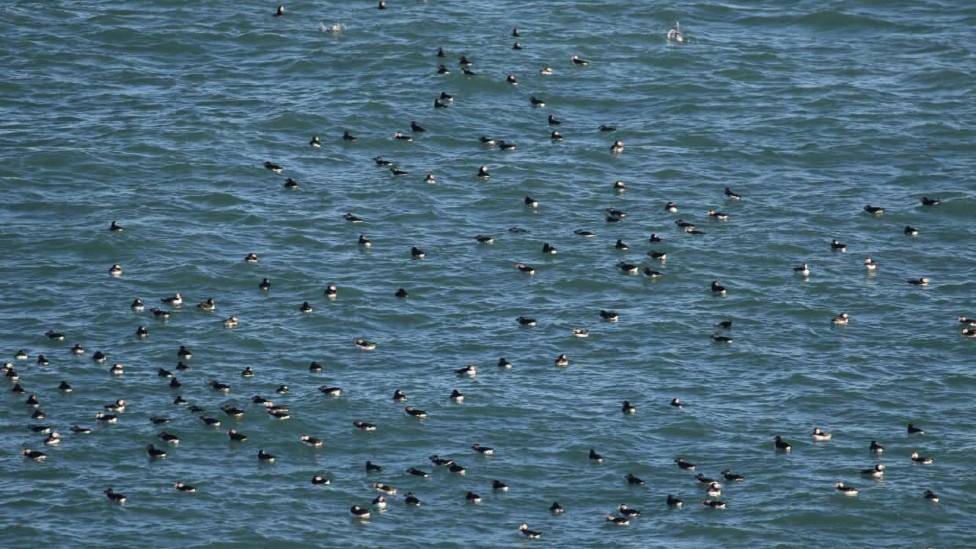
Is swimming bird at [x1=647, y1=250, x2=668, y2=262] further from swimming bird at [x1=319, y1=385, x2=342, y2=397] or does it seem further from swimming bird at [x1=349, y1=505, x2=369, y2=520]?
swimming bird at [x1=349, y1=505, x2=369, y2=520]

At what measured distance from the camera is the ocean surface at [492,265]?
7494cm

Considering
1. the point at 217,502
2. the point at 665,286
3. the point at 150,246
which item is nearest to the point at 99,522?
the point at 217,502

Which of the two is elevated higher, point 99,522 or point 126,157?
point 126,157

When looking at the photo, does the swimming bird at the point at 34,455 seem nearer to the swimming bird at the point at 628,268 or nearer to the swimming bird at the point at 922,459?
the swimming bird at the point at 628,268

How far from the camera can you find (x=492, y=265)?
3691 inches

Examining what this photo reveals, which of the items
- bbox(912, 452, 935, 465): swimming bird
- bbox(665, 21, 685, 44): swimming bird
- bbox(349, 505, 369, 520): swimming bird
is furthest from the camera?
bbox(665, 21, 685, 44): swimming bird

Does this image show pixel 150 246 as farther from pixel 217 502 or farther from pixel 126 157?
pixel 217 502

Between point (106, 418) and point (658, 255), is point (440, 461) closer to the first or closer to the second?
point (106, 418)

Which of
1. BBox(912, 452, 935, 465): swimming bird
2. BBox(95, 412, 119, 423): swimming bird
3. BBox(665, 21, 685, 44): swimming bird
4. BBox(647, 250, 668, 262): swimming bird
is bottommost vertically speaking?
BBox(912, 452, 935, 465): swimming bird

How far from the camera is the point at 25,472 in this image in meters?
75.4

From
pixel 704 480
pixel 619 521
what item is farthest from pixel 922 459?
pixel 619 521

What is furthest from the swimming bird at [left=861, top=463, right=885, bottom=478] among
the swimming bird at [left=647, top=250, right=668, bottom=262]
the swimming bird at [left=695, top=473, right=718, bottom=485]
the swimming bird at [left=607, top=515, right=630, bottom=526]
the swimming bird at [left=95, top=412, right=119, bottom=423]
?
the swimming bird at [left=95, top=412, right=119, bottom=423]

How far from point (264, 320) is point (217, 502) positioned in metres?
16.0

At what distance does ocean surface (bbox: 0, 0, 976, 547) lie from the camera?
246 feet
